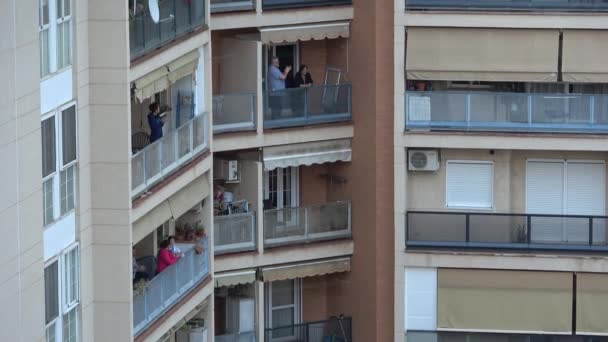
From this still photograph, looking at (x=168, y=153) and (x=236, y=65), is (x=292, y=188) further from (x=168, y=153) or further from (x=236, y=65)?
(x=168, y=153)

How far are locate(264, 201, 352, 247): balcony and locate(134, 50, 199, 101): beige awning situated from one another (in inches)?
246

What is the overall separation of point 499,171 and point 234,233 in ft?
21.0

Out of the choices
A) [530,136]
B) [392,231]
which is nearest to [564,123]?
[530,136]

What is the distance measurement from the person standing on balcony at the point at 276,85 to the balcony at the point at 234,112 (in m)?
0.66

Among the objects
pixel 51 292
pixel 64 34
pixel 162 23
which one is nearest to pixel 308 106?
pixel 162 23

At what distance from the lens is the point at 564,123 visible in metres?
57.3

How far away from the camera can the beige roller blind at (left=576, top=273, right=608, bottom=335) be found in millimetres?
57625

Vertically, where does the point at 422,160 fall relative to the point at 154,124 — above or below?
below

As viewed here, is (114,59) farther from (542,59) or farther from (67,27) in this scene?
(542,59)

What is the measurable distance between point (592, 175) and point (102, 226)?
50.6 feet

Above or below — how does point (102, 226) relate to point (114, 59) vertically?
below

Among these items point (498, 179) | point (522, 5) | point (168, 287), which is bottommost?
point (168, 287)

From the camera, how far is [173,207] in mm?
50969

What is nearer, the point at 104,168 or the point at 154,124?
the point at 104,168
